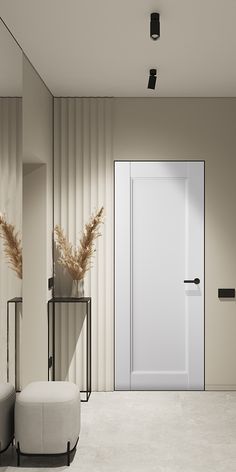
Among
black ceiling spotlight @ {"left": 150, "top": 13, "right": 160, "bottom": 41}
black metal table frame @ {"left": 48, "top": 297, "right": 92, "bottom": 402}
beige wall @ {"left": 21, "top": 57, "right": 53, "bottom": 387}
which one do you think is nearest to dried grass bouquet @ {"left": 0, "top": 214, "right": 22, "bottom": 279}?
beige wall @ {"left": 21, "top": 57, "right": 53, "bottom": 387}

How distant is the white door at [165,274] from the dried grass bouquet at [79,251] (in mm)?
300

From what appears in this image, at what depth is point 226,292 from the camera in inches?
210

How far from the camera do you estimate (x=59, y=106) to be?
5367 mm

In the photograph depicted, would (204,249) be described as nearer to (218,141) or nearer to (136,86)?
(218,141)

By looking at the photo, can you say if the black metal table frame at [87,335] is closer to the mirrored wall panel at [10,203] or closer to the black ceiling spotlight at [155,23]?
the mirrored wall panel at [10,203]

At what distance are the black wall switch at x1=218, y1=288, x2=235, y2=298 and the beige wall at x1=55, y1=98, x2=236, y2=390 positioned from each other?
0.14ft

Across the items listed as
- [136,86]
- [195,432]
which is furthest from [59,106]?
[195,432]

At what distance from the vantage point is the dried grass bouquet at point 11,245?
337 cm

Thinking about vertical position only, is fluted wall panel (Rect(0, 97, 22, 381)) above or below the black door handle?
above

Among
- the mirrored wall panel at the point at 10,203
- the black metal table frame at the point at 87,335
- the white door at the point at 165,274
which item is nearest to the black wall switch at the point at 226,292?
the white door at the point at 165,274

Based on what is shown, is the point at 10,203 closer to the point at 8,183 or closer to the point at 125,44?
the point at 8,183

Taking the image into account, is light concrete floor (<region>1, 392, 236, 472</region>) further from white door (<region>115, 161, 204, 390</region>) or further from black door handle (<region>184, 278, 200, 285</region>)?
black door handle (<region>184, 278, 200, 285</region>)

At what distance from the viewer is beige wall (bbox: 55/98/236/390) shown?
534cm

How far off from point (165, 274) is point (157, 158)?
1.08 metres
